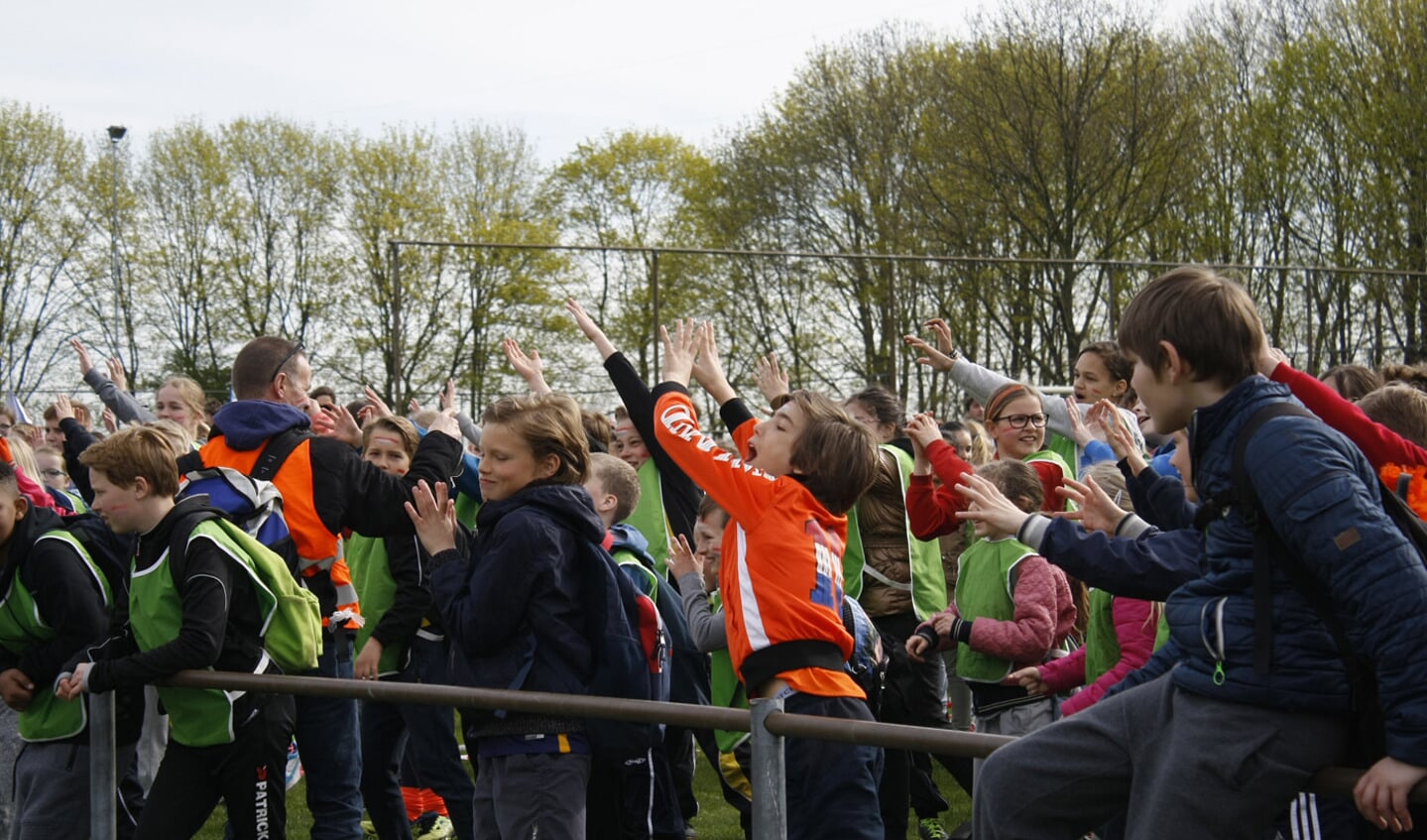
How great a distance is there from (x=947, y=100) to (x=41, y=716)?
29.0m

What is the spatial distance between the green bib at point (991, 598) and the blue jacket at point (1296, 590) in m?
2.51

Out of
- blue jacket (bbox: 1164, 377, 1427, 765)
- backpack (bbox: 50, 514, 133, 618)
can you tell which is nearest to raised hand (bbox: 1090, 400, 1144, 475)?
blue jacket (bbox: 1164, 377, 1427, 765)

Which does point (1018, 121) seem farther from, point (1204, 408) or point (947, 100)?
point (1204, 408)

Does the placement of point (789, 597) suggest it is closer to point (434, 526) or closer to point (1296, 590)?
point (434, 526)

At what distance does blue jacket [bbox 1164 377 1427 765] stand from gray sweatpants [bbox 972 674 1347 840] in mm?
55

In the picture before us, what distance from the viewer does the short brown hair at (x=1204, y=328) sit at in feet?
8.86

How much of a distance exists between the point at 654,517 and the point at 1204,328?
4339 millimetres

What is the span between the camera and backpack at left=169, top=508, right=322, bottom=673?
14.8 ft

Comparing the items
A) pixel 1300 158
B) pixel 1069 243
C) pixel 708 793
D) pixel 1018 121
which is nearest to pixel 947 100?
pixel 1018 121

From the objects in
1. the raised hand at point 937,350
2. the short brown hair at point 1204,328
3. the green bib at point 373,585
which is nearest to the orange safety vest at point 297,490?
the green bib at point 373,585

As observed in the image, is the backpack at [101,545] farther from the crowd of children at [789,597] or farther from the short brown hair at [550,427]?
the short brown hair at [550,427]

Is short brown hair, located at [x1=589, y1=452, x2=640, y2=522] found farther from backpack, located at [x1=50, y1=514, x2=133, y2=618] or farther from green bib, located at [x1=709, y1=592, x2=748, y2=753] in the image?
backpack, located at [x1=50, y1=514, x2=133, y2=618]

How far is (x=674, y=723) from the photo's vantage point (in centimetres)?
335

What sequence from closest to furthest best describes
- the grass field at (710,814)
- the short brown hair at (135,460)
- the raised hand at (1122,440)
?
the raised hand at (1122,440)
the short brown hair at (135,460)
the grass field at (710,814)
